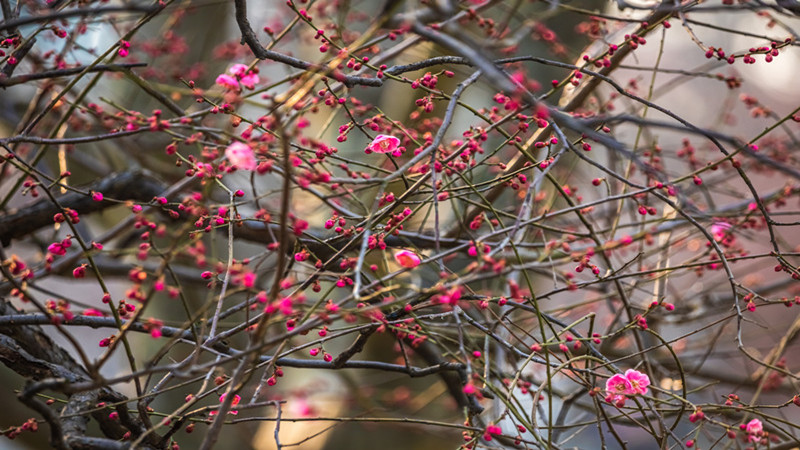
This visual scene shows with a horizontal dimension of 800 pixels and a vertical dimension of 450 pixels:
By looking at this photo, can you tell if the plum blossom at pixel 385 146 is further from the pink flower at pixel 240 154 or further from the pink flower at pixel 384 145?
the pink flower at pixel 240 154

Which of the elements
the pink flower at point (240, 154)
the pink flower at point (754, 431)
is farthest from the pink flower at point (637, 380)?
the pink flower at point (240, 154)

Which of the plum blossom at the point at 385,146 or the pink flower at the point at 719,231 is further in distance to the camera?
the pink flower at the point at 719,231

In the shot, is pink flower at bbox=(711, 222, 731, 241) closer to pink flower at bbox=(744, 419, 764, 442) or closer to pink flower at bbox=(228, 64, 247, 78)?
pink flower at bbox=(744, 419, 764, 442)

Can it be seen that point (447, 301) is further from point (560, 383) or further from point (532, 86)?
point (560, 383)

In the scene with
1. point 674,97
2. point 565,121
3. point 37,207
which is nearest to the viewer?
point 565,121

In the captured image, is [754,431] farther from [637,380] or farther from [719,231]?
[719,231]

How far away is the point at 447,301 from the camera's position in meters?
1.06

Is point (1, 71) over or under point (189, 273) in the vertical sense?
over

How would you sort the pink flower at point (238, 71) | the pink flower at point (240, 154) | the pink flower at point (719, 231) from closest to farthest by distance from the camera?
the pink flower at point (240, 154), the pink flower at point (238, 71), the pink flower at point (719, 231)

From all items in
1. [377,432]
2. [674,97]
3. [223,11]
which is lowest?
[377,432]

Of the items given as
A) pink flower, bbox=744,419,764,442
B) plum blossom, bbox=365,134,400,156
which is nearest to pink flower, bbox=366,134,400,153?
plum blossom, bbox=365,134,400,156

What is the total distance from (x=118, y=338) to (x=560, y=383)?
4.84 meters

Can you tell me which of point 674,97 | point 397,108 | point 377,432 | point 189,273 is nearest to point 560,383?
point 377,432

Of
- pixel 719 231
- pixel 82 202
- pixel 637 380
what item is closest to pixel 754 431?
pixel 637 380
